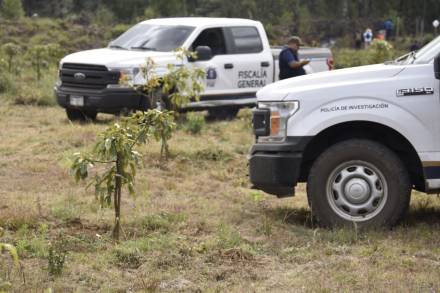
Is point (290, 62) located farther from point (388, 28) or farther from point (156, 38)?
point (388, 28)

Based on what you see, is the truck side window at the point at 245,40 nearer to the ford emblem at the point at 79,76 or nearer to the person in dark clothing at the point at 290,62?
the person in dark clothing at the point at 290,62

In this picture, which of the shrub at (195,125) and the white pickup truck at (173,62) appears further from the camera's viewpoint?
the white pickup truck at (173,62)

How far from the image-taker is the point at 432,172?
7344 mm

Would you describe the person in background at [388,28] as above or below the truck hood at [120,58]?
below

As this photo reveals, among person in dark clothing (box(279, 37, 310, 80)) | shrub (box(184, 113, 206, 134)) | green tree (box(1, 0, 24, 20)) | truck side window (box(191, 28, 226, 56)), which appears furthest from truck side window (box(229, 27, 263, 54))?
green tree (box(1, 0, 24, 20))

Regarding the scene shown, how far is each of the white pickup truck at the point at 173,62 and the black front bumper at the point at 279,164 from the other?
599 centimetres

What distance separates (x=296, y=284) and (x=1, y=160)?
19.0ft

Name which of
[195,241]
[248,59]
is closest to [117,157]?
[195,241]

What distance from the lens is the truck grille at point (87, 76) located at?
45.2 ft

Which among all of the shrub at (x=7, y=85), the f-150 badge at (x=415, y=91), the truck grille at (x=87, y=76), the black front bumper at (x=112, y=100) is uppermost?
the f-150 badge at (x=415, y=91)

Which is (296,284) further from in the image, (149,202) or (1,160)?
(1,160)

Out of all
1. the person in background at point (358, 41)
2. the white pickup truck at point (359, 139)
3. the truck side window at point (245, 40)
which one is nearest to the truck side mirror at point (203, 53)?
the truck side window at point (245, 40)

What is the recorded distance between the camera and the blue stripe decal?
7.34 metres

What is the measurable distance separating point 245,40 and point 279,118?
26.7 ft
